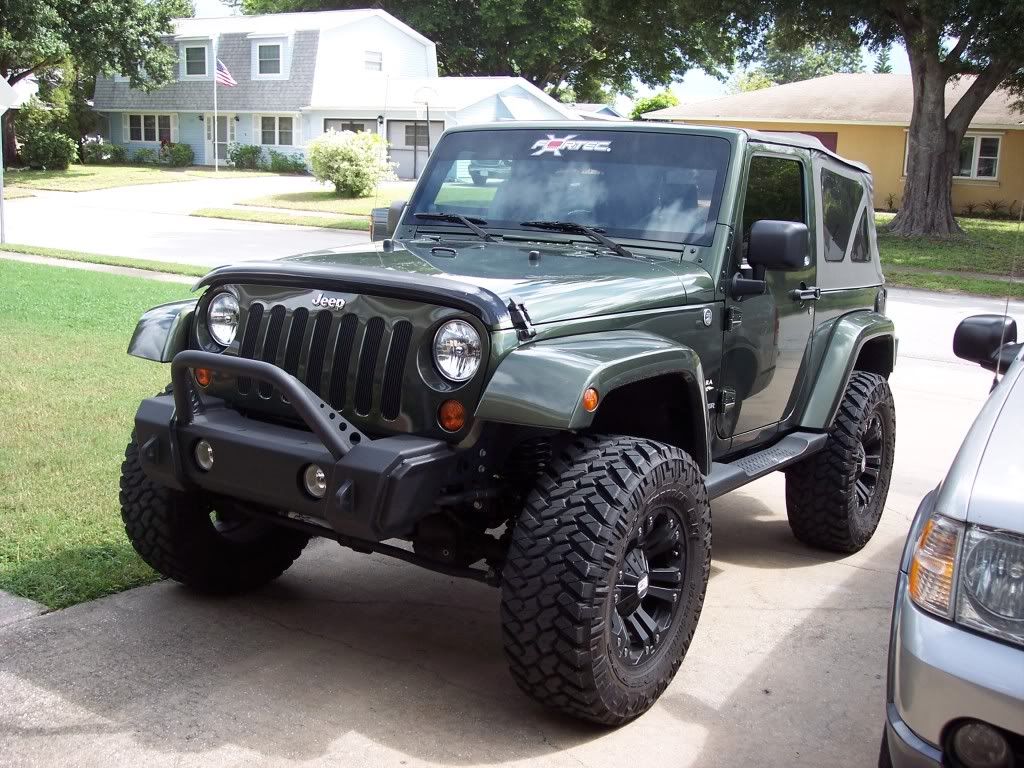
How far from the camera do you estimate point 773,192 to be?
514cm

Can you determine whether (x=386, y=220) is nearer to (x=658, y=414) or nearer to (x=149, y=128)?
(x=658, y=414)

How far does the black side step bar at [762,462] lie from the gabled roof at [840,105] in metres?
32.5

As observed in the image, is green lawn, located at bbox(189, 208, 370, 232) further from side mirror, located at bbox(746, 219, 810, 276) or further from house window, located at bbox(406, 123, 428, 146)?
side mirror, located at bbox(746, 219, 810, 276)

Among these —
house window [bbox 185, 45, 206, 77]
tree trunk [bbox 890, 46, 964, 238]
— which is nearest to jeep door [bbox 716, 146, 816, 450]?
tree trunk [bbox 890, 46, 964, 238]

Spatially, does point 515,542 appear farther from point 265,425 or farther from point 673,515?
point 265,425

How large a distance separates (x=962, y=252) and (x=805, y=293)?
20.2m

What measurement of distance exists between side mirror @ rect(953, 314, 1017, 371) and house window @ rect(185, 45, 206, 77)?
4962cm

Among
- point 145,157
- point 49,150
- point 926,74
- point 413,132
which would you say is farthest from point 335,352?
point 145,157

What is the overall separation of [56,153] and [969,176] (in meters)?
32.2

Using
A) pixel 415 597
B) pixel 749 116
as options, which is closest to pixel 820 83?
pixel 749 116

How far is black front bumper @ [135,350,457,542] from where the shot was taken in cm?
346

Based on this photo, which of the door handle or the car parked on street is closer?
the car parked on street

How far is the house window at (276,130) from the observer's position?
4809cm

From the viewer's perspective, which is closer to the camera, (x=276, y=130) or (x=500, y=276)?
(x=500, y=276)
